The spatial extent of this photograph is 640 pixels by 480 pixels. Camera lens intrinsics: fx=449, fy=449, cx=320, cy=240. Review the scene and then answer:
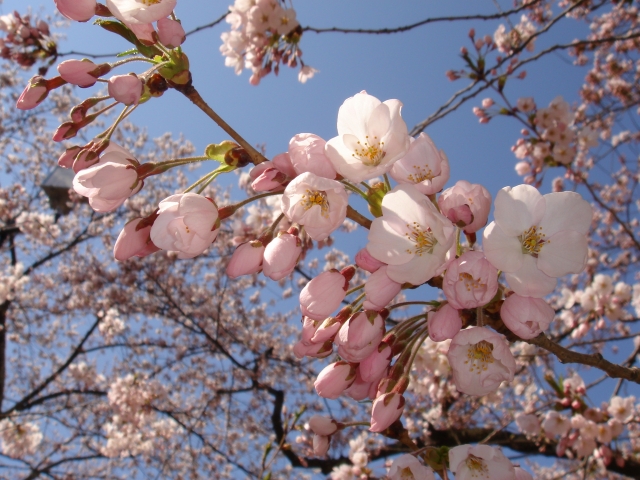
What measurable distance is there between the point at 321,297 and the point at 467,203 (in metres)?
0.41

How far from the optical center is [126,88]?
3.27 ft

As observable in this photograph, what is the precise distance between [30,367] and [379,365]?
10.6 m

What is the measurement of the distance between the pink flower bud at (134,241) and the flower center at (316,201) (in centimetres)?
42

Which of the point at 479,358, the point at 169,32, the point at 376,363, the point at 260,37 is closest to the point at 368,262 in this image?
the point at 376,363

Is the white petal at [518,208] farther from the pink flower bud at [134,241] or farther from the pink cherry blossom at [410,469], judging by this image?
the pink flower bud at [134,241]

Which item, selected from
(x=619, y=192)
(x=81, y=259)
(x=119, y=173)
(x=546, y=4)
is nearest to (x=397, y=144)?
(x=119, y=173)

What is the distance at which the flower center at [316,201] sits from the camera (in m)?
1.01

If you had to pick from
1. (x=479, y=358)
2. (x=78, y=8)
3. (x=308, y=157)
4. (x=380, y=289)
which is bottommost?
(x=479, y=358)

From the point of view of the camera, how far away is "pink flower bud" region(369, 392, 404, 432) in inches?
43.3

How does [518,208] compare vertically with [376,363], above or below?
above

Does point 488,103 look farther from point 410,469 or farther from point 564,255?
point 410,469

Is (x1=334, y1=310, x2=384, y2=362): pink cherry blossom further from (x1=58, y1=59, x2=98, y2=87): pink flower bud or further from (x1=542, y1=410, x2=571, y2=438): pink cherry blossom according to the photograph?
(x1=542, y1=410, x2=571, y2=438): pink cherry blossom

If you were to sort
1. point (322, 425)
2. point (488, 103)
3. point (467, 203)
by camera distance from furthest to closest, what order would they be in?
point (488, 103) < point (322, 425) < point (467, 203)

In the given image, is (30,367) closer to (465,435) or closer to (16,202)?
(16,202)
